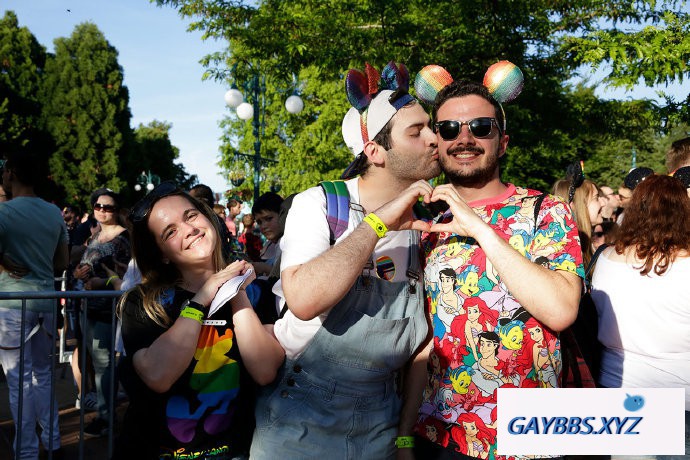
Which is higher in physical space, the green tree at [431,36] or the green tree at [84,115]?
the green tree at [84,115]

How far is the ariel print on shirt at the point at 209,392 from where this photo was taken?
2188 mm

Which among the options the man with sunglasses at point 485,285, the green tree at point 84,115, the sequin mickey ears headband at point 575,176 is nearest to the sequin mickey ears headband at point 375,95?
the man with sunglasses at point 485,285

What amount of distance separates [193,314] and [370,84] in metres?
1.15

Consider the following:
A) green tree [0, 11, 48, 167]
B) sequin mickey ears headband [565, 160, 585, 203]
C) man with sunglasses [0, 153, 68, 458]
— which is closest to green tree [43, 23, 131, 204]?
green tree [0, 11, 48, 167]

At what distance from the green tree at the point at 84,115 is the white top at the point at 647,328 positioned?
155 feet

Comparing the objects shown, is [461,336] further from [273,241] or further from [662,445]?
[273,241]

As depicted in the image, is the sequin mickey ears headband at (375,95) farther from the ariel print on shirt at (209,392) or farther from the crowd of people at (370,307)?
the ariel print on shirt at (209,392)

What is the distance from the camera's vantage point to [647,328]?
281 centimetres

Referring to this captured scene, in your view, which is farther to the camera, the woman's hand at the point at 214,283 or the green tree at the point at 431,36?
the green tree at the point at 431,36

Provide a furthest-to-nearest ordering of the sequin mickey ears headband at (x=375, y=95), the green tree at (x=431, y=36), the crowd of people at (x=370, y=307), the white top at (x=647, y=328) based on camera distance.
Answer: the green tree at (x=431, y=36), the white top at (x=647, y=328), the sequin mickey ears headband at (x=375, y=95), the crowd of people at (x=370, y=307)

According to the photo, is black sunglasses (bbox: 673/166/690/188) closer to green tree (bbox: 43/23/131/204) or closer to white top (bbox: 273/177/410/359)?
white top (bbox: 273/177/410/359)

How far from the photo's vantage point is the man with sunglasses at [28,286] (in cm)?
451

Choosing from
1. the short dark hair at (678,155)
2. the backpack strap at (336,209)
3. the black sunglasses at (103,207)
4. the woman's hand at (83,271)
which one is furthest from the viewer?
the black sunglasses at (103,207)

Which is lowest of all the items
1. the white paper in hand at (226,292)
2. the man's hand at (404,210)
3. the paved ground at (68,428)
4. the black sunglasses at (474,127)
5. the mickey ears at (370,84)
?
the paved ground at (68,428)
